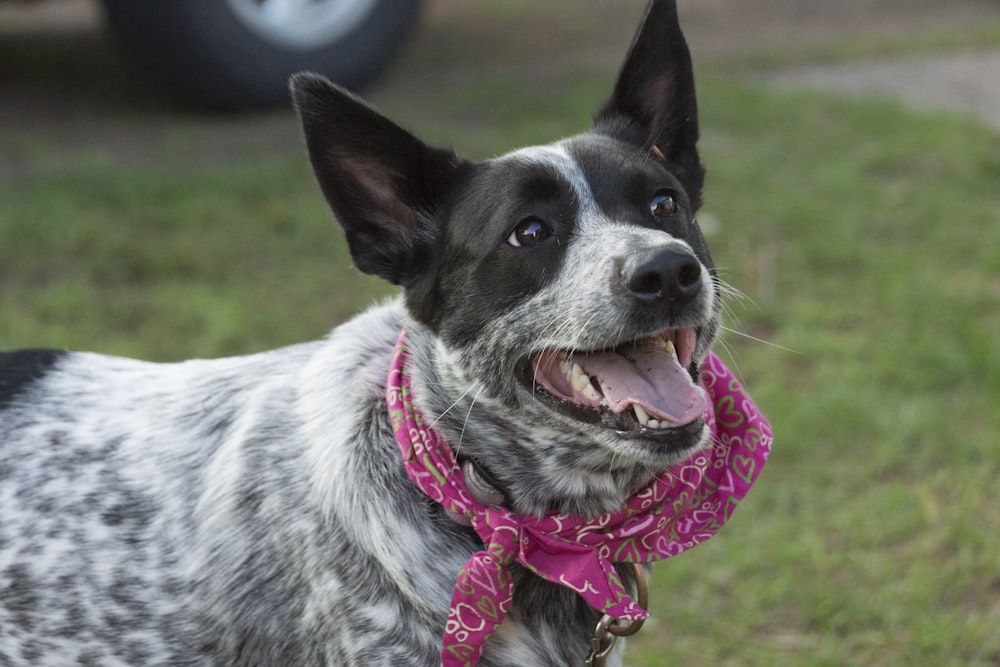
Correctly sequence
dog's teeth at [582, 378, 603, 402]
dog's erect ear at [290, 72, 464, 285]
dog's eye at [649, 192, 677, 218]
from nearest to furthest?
dog's teeth at [582, 378, 603, 402] < dog's erect ear at [290, 72, 464, 285] < dog's eye at [649, 192, 677, 218]

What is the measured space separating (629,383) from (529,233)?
379mm

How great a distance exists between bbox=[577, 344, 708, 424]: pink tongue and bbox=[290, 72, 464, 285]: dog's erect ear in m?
0.47

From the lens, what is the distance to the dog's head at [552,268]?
84.9 inches

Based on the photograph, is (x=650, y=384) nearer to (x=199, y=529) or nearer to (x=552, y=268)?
(x=552, y=268)

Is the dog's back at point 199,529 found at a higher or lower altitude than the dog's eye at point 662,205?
lower

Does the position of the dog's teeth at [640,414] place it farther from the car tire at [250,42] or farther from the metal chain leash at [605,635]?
the car tire at [250,42]

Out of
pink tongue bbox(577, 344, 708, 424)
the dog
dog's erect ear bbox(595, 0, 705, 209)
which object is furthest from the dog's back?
dog's erect ear bbox(595, 0, 705, 209)

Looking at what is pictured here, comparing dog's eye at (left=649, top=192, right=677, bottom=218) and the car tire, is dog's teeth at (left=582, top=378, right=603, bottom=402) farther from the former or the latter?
the car tire

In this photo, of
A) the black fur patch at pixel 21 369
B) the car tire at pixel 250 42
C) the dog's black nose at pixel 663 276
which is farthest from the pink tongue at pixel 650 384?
the car tire at pixel 250 42

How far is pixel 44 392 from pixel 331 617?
87 centimetres

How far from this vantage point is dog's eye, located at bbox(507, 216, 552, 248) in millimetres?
2323

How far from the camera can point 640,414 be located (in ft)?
6.97

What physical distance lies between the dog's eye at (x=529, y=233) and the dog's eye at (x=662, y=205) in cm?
25

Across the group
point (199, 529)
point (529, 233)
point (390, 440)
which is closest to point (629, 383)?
point (529, 233)
